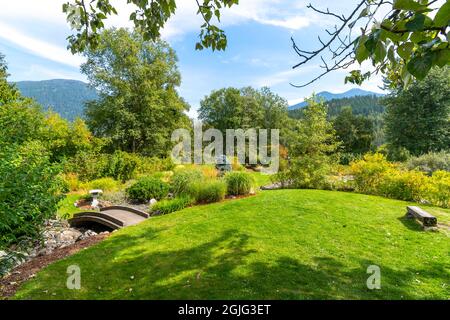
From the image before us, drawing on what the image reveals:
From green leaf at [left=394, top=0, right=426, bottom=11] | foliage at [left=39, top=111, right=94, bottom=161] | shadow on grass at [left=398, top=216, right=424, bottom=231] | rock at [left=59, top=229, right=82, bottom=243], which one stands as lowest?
rock at [left=59, top=229, right=82, bottom=243]

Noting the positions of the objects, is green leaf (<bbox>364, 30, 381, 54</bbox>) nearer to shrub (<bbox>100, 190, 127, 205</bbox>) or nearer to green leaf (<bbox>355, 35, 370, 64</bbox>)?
green leaf (<bbox>355, 35, 370, 64</bbox>)

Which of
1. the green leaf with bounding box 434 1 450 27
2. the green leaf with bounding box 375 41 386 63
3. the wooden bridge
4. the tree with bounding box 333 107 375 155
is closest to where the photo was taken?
the green leaf with bounding box 434 1 450 27

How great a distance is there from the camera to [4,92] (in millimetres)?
12992

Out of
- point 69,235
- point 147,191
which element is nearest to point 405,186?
point 147,191

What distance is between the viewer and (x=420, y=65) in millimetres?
956

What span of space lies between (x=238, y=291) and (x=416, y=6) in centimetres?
350

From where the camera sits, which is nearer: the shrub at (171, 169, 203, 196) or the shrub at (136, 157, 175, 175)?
the shrub at (171, 169, 203, 196)

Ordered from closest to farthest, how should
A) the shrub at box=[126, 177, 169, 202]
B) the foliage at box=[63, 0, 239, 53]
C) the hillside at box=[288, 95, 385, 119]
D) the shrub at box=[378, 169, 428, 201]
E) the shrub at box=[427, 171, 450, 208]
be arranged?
the foliage at box=[63, 0, 239, 53], the shrub at box=[427, 171, 450, 208], the shrub at box=[378, 169, 428, 201], the shrub at box=[126, 177, 169, 202], the hillside at box=[288, 95, 385, 119]

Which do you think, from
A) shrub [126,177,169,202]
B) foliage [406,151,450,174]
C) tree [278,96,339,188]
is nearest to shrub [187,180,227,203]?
shrub [126,177,169,202]

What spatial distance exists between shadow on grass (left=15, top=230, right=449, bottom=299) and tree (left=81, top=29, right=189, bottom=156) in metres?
17.6

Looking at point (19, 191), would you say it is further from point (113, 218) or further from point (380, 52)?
point (380, 52)

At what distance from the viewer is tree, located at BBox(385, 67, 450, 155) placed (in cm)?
2133

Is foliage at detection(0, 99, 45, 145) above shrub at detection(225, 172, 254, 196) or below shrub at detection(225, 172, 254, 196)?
above

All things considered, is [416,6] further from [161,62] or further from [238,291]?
[161,62]
